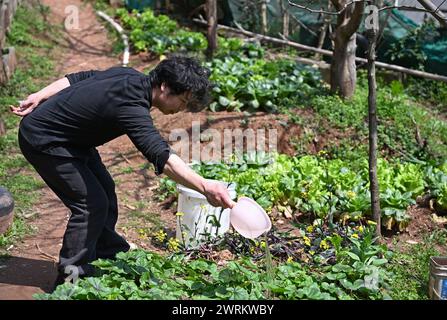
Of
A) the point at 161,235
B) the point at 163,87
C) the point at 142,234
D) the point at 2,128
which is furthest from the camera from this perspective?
the point at 2,128

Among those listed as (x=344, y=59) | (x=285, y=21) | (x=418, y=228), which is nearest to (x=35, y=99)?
(x=418, y=228)

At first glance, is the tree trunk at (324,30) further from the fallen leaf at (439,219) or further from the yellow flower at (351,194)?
the yellow flower at (351,194)

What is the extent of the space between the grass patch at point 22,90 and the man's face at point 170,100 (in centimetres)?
200

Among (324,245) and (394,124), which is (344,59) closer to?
(394,124)

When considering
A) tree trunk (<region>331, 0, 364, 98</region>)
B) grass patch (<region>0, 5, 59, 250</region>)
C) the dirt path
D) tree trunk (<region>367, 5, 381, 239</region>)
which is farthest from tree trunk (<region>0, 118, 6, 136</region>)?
tree trunk (<region>367, 5, 381, 239</region>)

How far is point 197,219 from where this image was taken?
532 cm

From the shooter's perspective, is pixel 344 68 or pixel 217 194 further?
pixel 344 68

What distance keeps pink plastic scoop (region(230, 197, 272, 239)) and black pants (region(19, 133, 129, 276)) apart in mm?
911

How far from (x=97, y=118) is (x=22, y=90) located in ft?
17.6

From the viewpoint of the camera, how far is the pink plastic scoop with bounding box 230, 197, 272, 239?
390 centimetres

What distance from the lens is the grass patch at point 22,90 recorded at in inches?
238

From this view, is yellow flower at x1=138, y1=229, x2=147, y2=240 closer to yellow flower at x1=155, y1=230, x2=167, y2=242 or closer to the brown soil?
yellow flower at x1=155, y1=230, x2=167, y2=242
